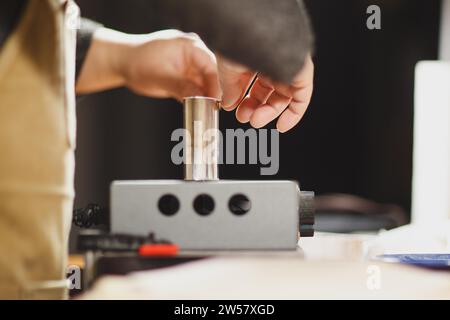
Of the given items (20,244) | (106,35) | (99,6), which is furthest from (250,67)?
(99,6)

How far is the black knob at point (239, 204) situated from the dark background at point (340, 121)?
116cm

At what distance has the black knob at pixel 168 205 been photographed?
1.44 feet

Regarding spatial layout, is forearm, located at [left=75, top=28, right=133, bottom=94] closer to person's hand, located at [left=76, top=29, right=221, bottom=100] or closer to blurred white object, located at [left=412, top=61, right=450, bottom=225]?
person's hand, located at [left=76, top=29, right=221, bottom=100]

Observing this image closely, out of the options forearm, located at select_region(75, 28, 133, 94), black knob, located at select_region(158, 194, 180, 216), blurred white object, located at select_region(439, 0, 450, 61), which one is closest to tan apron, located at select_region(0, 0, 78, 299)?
black knob, located at select_region(158, 194, 180, 216)

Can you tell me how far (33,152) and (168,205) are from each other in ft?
0.35

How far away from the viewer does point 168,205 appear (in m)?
0.45

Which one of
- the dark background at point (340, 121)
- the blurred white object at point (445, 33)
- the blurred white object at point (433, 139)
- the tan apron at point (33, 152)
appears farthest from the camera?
the blurred white object at point (445, 33)

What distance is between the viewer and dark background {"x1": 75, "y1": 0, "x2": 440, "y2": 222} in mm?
1732

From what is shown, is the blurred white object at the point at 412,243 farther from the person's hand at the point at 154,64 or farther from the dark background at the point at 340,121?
the dark background at the point at 340,121

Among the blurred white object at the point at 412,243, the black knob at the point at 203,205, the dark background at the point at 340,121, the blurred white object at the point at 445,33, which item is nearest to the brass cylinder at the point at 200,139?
the black knob at the point at 203,205

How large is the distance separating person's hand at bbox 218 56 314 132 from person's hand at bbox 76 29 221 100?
0.02 m

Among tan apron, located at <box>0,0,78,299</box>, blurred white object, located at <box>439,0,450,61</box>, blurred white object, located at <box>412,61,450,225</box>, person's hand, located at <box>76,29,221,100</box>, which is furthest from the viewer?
blurred white object, located at <box>439,0,450,61</box>
